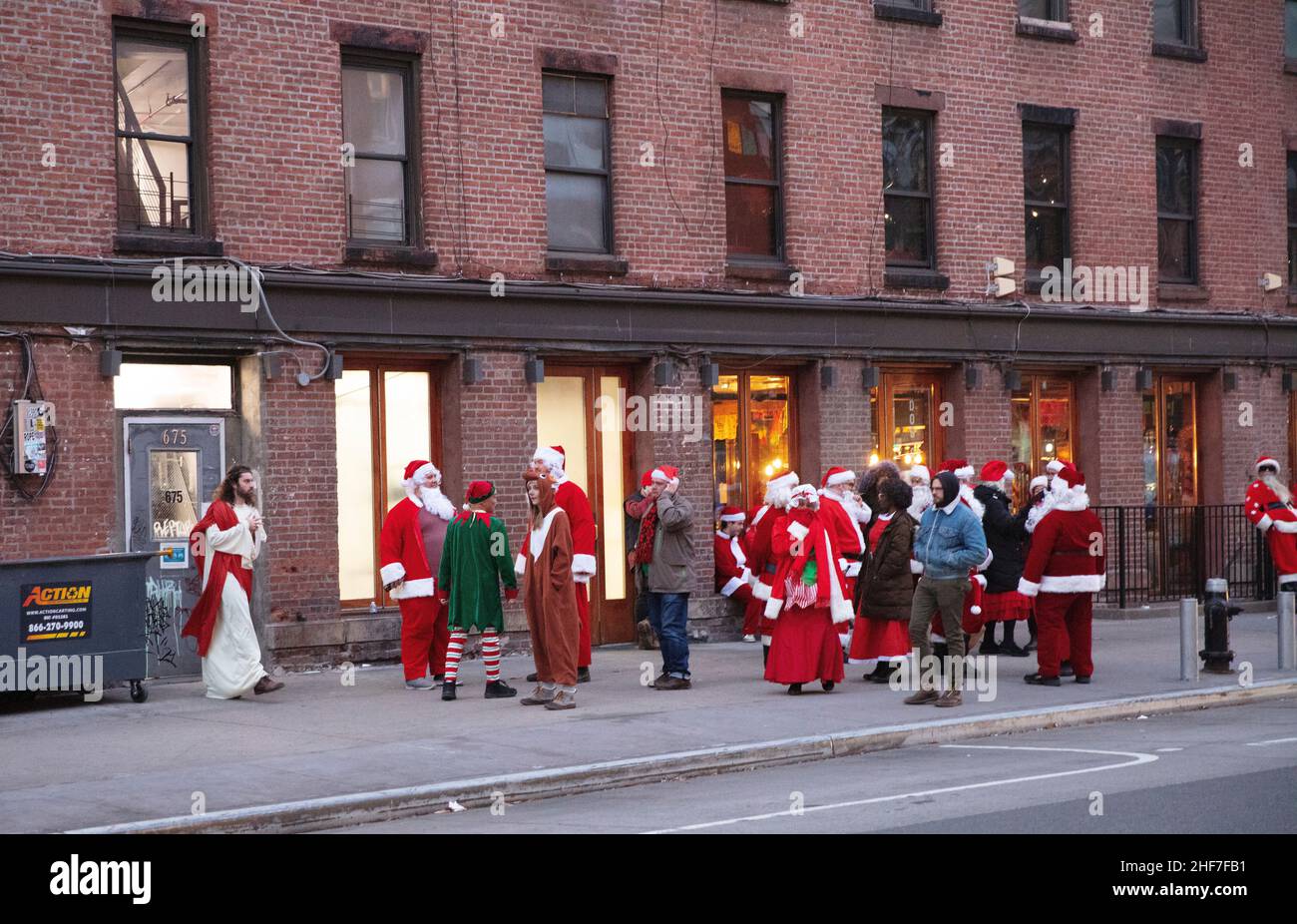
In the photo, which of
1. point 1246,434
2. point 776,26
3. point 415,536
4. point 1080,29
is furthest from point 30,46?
point 1246,434

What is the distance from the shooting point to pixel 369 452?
688 inches

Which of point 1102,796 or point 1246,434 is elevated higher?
point 1246,434

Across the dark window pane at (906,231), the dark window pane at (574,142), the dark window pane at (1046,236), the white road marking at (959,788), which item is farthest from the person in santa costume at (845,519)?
the dark window pane at (1046,236)

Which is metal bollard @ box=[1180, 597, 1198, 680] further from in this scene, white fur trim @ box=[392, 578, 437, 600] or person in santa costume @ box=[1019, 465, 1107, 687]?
white fur trim @ box=[392, 578, 437, 600]

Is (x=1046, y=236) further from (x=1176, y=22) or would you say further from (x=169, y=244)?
(x=169, y=244)

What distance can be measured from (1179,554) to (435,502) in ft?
38.8

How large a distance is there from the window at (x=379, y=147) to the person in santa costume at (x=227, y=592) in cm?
→ 363

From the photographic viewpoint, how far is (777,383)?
66.2 ft

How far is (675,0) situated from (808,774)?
1054cm

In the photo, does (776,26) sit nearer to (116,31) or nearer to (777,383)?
(777,383)

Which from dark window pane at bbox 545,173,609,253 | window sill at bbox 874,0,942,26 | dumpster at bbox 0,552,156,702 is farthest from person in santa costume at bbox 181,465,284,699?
window sill at bbox 874,0,942,26

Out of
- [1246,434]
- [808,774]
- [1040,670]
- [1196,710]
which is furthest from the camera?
[1246,434]

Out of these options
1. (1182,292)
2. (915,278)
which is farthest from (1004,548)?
(1182,292)

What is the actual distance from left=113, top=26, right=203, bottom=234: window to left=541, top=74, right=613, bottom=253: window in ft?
12.5
